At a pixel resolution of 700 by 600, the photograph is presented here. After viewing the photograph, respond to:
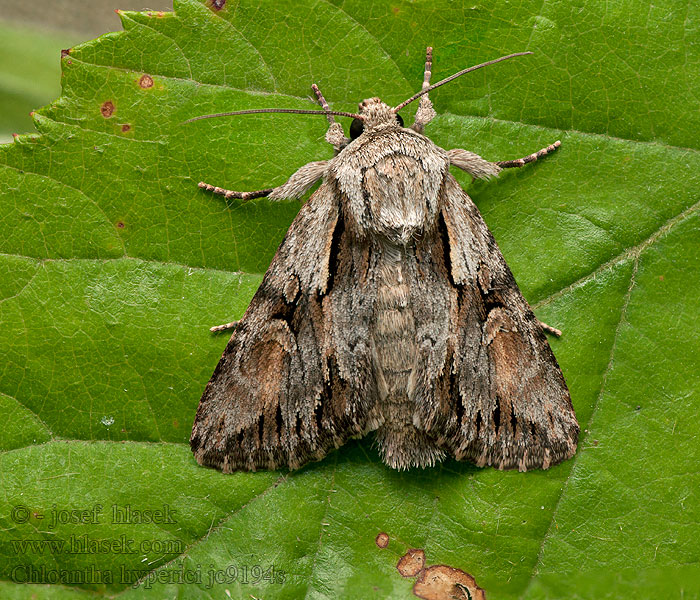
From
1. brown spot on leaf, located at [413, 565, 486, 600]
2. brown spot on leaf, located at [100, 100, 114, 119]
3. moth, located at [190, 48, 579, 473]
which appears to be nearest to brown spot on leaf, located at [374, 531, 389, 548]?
brown spot on leaf, located at [413, 565, 486, 600]

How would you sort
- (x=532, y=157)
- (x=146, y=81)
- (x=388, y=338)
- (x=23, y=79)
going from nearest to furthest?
(x=388, y=338)
(x=146, y=81)
(x=532, y=157)
(x=23, y=79)

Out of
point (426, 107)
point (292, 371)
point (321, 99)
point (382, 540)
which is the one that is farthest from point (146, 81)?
point (382, 540)

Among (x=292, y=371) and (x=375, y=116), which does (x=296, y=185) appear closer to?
(x=375, y=116)

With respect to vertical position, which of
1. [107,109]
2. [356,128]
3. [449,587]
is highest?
[356,128]

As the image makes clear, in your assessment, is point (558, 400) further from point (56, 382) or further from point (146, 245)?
point (56, 382)

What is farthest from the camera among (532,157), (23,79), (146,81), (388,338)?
(23,79)

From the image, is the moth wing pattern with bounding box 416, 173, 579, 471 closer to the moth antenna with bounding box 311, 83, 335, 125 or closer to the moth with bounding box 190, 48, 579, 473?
the moth with bounding box 190, 48, 579, 473

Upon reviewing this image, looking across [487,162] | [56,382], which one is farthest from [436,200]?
[56,382]

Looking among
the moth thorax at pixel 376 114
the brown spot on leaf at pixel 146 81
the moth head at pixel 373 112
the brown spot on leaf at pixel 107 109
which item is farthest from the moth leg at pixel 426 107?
the brown spot on leaf at pixel 107 109
